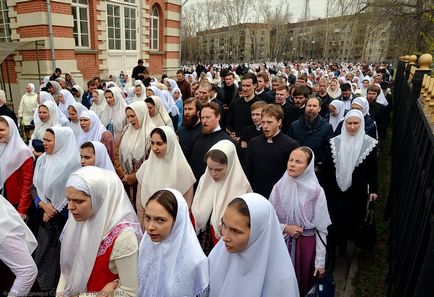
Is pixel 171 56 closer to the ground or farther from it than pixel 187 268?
farther from it

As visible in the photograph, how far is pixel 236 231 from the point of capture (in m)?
1.96

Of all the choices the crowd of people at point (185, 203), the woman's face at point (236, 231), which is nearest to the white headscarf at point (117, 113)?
the crowd of people at point (185, 203)

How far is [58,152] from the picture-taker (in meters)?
3.57

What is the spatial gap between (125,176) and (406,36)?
572 inches

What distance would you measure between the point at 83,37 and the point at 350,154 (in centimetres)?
1395

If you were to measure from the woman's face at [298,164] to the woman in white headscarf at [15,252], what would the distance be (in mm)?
2043

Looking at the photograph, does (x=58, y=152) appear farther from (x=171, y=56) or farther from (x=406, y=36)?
(x=171, y=56)

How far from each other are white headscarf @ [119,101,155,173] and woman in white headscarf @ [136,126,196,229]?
2.82 feet

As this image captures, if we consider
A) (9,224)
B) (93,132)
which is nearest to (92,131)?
(93,132)

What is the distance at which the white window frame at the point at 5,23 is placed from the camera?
13.2 m

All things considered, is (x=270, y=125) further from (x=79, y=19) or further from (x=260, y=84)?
(x=79, y=19)

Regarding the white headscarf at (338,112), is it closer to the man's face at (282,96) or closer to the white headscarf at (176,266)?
the man's face at (282,96)

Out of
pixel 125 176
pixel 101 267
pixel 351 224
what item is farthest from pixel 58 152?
pixel 351 224

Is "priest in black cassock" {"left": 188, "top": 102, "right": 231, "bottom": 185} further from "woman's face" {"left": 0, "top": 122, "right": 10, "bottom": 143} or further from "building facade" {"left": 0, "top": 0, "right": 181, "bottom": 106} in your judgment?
"building facade" {"left": 0, "top": 0, "right": 181, "bottom": 106}
